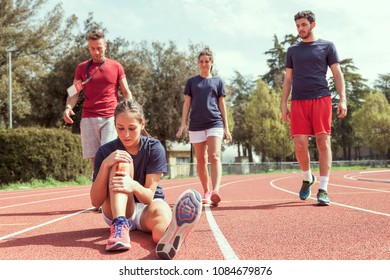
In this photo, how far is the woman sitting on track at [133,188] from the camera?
274cm

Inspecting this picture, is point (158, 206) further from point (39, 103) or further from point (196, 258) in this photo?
point (39, 103)

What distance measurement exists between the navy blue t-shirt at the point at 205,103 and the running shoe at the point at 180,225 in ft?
10.5

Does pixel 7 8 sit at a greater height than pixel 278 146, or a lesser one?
greater

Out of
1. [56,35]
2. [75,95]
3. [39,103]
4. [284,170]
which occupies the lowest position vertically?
[284,170]

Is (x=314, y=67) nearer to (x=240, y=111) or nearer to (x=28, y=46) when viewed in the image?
(x=28, y=46)

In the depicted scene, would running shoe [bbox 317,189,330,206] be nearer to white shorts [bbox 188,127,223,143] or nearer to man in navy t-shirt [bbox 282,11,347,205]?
man in navy t-shirt [bbox 282,11,347,205]

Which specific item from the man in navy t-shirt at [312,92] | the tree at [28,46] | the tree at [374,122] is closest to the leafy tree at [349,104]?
the tree at [374,122]

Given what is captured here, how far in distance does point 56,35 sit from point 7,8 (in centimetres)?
418

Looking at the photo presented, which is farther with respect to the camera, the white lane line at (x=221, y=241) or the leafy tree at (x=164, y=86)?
the leafy tree at (x=164, y=86)

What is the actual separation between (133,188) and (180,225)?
2.14 feet

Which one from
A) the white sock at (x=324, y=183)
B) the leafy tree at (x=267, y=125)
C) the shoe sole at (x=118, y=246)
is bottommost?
the shoe sole at (x=118, y=246)

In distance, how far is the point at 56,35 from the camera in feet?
102

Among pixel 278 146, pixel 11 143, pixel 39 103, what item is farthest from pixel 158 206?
pixel 278 146

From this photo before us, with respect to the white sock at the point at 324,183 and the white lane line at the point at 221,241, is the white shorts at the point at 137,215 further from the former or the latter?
the white sock at the point at 324,183
